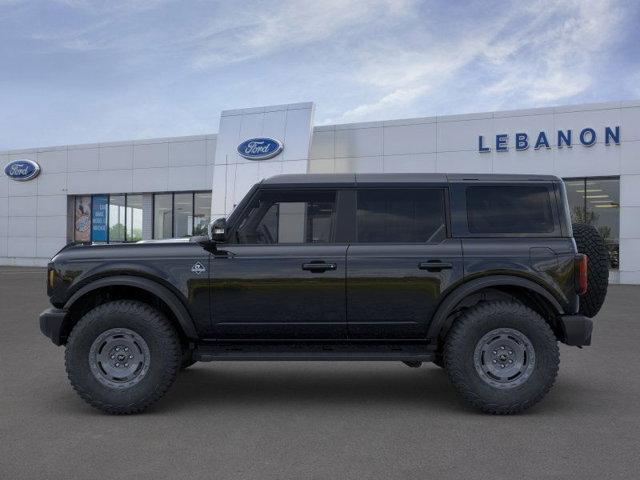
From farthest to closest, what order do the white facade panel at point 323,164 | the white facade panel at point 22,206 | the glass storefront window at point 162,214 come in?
the white facade panel at point 22,206
the glass storefront window at point 162,214
the white facade panel at point 323,164

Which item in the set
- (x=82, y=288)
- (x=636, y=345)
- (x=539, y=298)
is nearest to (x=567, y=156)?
(x=636, y=345)

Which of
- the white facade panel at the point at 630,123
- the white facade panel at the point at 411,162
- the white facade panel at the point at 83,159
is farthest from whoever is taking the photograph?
the white facade panel at the point at 83,159

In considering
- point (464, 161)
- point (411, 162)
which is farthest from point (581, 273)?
point (411, 162)

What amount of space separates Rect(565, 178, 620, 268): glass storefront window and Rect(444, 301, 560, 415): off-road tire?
60.7ft

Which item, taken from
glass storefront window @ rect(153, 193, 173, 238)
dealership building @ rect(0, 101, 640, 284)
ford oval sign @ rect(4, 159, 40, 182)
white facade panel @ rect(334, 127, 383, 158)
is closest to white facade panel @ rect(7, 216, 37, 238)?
dealership building @ rect(0, 101, 640, 284)

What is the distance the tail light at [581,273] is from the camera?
5.28 meters

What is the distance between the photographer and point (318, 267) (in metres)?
5.27

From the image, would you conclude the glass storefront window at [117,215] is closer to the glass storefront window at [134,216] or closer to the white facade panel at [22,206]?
the glass storefront window at [134,216]

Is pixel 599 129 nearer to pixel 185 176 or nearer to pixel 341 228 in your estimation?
pixel 185 176

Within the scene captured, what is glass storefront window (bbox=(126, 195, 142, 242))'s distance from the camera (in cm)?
3108

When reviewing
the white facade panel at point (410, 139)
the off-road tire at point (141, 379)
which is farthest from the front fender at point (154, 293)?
the white facade panel at point (410, 139)

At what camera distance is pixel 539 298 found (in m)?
5.47

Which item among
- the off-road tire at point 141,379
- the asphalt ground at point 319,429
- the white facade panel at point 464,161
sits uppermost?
the white facade panel at point 464,161

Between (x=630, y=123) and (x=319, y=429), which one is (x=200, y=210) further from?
(x=319, y=429)
